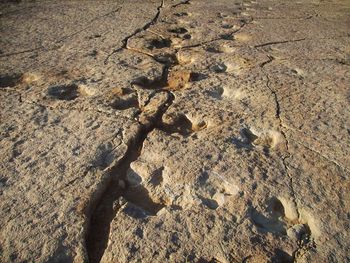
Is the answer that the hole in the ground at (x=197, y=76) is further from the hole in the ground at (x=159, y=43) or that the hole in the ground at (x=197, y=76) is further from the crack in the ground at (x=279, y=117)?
the hole in the ground at (x=159, y=43)

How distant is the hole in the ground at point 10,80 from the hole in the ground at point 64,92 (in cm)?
25

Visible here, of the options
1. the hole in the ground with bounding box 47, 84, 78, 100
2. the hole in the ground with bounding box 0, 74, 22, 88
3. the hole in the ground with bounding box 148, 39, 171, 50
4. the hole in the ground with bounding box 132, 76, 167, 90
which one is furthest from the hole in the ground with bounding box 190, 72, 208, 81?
the hole in the ground with bounding box 0, 74, 22, 88

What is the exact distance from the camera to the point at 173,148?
4.38 feet

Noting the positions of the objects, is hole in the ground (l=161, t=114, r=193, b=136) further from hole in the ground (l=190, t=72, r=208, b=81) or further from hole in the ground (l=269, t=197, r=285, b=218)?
hole in the ground (l=269, t=197, r=285, b=218)

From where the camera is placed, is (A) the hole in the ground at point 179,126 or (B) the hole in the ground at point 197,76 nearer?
(A) the hole in the ground at point 179,126

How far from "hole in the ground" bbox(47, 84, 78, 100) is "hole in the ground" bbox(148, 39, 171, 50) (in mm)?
717

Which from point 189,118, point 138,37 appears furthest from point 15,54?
point 189,118

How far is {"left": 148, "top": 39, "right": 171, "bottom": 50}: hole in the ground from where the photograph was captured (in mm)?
2277

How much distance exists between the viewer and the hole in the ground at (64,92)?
170 cm

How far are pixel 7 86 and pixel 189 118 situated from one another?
3.41 ft

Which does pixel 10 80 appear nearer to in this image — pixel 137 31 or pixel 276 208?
pixel 137 31

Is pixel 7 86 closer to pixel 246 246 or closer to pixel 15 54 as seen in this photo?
pixel 15 54

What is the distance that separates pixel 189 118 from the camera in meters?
1.54

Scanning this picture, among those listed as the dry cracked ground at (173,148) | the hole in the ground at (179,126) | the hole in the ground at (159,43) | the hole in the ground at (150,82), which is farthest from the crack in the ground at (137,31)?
the hole in the ground at (179,126)
